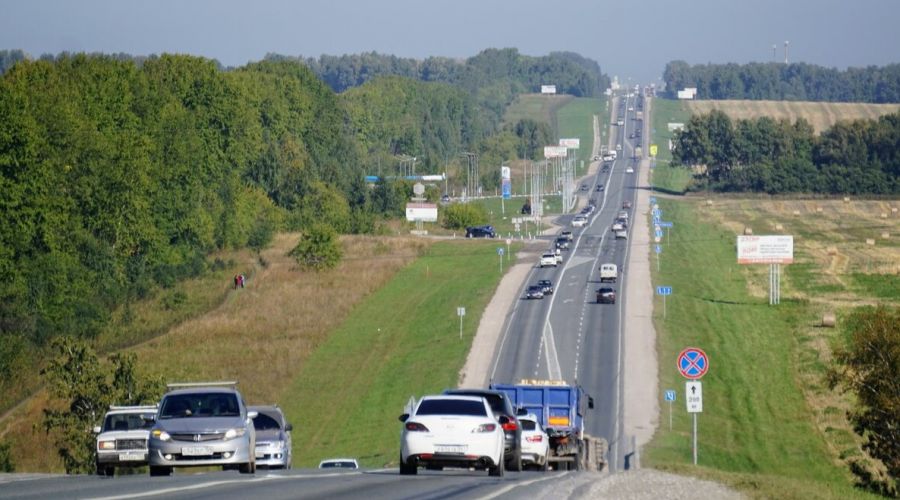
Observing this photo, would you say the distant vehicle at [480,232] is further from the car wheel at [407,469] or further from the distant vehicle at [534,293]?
the car wheel at [407,469]

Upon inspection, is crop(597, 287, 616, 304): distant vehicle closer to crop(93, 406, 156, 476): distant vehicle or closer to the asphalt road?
the asphalt road

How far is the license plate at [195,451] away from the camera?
26.5 m

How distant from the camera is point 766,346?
83500 mm

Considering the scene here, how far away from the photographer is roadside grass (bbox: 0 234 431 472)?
2837 inches

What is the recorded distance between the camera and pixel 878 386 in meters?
50.7

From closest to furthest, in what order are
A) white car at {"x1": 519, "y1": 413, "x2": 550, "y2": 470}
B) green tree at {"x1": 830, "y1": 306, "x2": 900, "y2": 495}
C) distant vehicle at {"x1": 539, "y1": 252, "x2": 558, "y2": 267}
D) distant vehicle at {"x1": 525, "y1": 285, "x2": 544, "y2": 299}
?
1. white car at {"x1": 519, "y1": 413, "x2": 550, "y2": 470}
2. green tree at {"x1": 830, "y1": 306, "x2": 900, "y2": 495}
3. distant vehicle at {"x1": 525, "y1": 285, "x2": 544, "y2": 299}
4. distant vehicle at {"x1": 539, "y1": 252, "x2": 558, "y2": 267}

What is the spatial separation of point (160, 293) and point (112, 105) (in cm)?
1663

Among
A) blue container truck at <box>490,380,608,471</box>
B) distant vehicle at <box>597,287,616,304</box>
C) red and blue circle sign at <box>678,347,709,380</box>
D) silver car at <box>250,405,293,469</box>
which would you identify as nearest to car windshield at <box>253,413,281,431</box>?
silver car at <box>250,405,293,469</box>

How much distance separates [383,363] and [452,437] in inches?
2174

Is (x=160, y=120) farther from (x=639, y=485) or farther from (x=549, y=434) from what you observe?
(x=639, y=485)

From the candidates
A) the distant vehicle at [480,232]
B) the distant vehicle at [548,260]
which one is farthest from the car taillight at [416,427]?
the distant vehicle at [480,232]

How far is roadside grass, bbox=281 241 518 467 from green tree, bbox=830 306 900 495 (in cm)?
1705

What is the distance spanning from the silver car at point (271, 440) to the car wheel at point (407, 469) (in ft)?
18.2

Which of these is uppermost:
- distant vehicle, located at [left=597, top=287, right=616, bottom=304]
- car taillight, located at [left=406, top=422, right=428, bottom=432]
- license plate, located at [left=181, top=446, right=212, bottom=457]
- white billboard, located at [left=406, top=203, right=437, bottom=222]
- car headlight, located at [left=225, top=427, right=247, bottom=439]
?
white billboard, located at [left=406, top=203, right=437, bottom=222]
